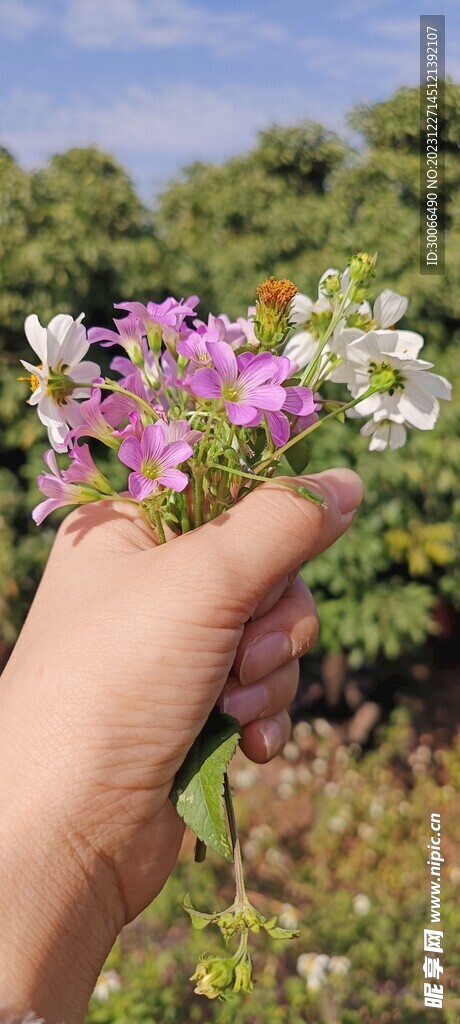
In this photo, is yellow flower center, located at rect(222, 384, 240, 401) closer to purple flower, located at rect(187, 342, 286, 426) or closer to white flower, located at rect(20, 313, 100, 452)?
purple flower, located at rect(187, 342, 286, 426)

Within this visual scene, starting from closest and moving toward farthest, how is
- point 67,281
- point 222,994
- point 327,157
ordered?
1. point 222,994
2. point 67,281
3. point 327,157

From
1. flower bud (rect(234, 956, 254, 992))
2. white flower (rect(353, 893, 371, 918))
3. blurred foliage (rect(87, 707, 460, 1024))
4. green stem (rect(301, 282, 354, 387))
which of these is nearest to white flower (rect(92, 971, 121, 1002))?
blurred foliage (rect(87, 707, 460, 1024))

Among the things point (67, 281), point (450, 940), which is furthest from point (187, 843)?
point (67, 281)

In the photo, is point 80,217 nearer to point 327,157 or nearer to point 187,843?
point 327,157

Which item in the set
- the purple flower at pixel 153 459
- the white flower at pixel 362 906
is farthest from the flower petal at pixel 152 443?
the white flower at pixel 362 906

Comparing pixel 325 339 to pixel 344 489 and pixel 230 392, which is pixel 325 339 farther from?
pixel 344 489

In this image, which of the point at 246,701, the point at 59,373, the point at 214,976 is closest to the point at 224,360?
the point at 59,373
